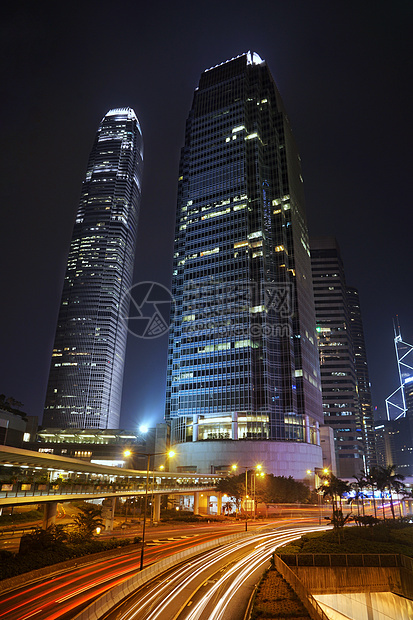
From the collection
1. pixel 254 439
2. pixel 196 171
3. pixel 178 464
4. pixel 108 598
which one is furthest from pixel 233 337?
pixel 108 598

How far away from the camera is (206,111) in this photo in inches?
7323

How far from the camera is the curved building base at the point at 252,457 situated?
12756 cm

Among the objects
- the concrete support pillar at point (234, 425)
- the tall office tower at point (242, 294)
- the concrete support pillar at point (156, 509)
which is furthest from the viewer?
the tall office tower at point (242, 294)

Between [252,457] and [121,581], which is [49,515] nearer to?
[121,581]

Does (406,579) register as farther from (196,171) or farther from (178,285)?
(196,171)

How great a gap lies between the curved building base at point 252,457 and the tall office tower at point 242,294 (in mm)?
313

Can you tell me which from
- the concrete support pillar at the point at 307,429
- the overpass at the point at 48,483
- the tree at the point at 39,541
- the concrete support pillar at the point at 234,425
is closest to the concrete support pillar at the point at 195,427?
the concrete support pillar at the point at 234,425

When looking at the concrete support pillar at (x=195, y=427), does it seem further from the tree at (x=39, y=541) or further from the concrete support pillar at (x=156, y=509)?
the tree at (x=39, y=541)

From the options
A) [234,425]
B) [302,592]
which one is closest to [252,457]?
[234,425]

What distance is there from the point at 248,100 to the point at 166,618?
189 meters

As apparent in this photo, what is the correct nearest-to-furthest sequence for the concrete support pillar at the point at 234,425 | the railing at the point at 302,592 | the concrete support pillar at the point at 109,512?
1. the railing at the point at 302,592
2. the concrete support pillar at the point at 109,512
3. the concrete support pillar at the point at 234,425

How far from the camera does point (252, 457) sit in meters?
128

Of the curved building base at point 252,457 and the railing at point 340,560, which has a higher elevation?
the curved building base at point 252,457

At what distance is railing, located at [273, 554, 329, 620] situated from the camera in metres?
26.6
